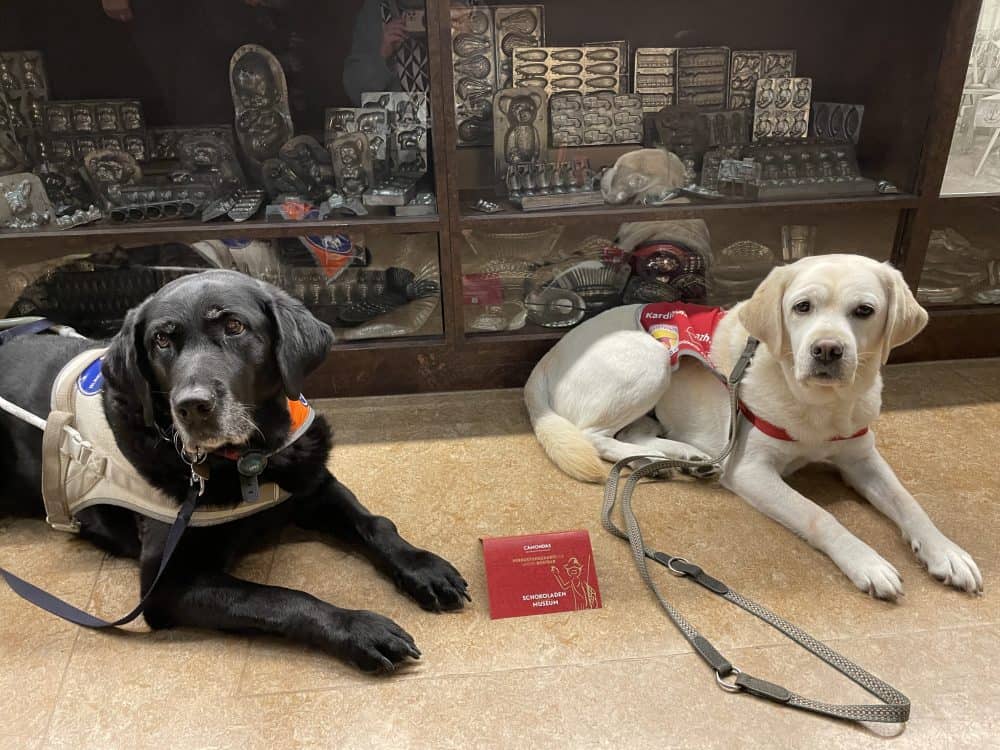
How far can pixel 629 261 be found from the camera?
2.37 meters

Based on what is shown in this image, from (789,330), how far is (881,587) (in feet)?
1.77

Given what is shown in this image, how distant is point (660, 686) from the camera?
1208 millimetres

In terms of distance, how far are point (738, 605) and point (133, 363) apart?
4.01 feet

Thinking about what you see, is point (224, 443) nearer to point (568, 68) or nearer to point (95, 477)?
point (95, 477)

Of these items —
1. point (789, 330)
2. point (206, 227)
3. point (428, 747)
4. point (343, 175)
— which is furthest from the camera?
point (343, 175)

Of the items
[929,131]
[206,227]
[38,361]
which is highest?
[929,131]

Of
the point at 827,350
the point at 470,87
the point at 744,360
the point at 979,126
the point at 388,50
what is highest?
the point at 388,50

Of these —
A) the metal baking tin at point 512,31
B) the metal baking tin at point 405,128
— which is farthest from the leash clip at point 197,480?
the metal baking tin at point 512,31

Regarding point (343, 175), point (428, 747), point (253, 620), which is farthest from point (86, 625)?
point (343, 175)

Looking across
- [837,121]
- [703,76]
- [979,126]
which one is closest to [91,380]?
[703,76]

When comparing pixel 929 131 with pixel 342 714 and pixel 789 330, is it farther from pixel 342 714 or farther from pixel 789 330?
pixel 342 714

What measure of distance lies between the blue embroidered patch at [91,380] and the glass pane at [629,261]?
1.11 m

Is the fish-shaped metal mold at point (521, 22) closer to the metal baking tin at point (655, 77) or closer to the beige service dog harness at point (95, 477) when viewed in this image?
the metal baking tin at point (655, 77)

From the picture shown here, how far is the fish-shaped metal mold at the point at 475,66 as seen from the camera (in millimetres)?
2205
